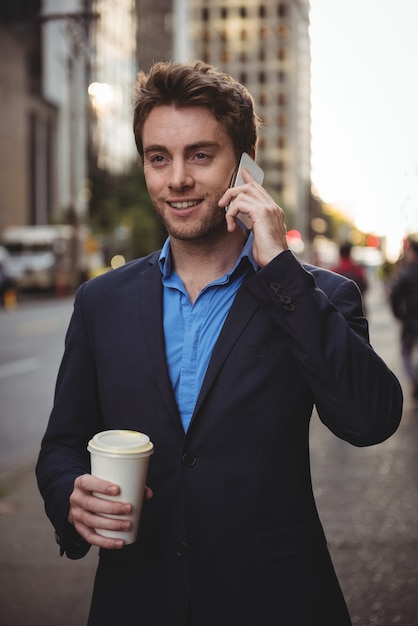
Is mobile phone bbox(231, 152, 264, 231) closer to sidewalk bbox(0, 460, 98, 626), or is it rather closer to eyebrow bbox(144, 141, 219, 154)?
eyebrow bbox(144, 141, 219, 154)

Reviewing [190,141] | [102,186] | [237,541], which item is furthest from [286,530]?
[102,186]

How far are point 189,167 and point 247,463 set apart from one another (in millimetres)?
767

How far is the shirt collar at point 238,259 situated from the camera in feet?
6.84

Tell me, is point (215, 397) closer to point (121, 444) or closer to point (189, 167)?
point (121, 444)

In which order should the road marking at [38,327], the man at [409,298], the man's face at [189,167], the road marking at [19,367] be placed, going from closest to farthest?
the man's face at [189,167], the man at [409,298], the road marking at [19,367], the road marking at [38,327]

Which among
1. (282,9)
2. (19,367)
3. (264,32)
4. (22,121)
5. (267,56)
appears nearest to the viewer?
(19,367)

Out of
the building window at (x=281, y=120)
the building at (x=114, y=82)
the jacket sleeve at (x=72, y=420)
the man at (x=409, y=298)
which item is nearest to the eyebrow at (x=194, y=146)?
the jacket sleeve at (x=72, y=420)

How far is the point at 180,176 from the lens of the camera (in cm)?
200

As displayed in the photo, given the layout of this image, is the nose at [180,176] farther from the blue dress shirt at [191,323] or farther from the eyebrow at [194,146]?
the blue dress shirt at [191,323]

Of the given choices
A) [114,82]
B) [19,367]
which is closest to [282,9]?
[114,82]

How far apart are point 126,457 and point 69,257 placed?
3976 cm

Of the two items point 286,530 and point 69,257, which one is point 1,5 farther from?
point 286,530

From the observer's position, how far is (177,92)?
2.00 m

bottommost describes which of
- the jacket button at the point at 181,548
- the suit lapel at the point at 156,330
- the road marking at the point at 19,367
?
the road marking at the point at 19,367
